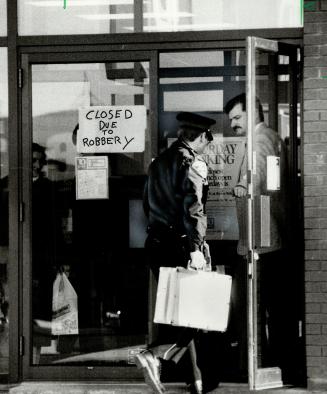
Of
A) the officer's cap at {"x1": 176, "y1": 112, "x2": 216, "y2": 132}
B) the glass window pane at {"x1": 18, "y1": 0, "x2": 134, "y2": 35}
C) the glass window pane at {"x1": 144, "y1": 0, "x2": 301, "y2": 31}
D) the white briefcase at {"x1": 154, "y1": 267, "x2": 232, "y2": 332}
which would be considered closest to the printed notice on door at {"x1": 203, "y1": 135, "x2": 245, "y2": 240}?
the officer's cap at {"x1": 176, "y1": 112, "x2": 216, "y2": 132}

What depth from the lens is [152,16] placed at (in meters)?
7.53

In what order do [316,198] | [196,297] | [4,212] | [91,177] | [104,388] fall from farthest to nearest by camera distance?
1. [4,212]
2. [91,177]
3. [104,388]
4. [316,198]
5. [196,297]

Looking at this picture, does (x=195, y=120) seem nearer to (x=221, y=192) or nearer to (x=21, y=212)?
(x=221, y=192)

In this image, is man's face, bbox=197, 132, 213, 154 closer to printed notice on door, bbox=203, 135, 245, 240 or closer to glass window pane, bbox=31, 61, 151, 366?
printed notice on door, bbox=203, 135, 245, 240

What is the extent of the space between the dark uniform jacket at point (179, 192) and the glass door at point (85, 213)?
24cm

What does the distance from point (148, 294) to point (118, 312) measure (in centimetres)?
29

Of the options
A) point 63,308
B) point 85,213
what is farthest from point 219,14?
point 63,308

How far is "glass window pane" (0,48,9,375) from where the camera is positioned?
761cm

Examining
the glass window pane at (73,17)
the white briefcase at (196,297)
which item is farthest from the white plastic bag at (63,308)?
the glass window pane at (73,17)

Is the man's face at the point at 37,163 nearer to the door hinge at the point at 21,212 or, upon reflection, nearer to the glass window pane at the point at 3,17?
the door hinge at the point at 21,212

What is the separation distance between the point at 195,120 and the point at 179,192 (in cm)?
66

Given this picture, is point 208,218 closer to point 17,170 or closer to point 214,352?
point 214,352

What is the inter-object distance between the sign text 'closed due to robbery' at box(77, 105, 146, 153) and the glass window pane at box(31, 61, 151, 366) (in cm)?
3

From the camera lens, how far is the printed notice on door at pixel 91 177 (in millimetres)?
7562
